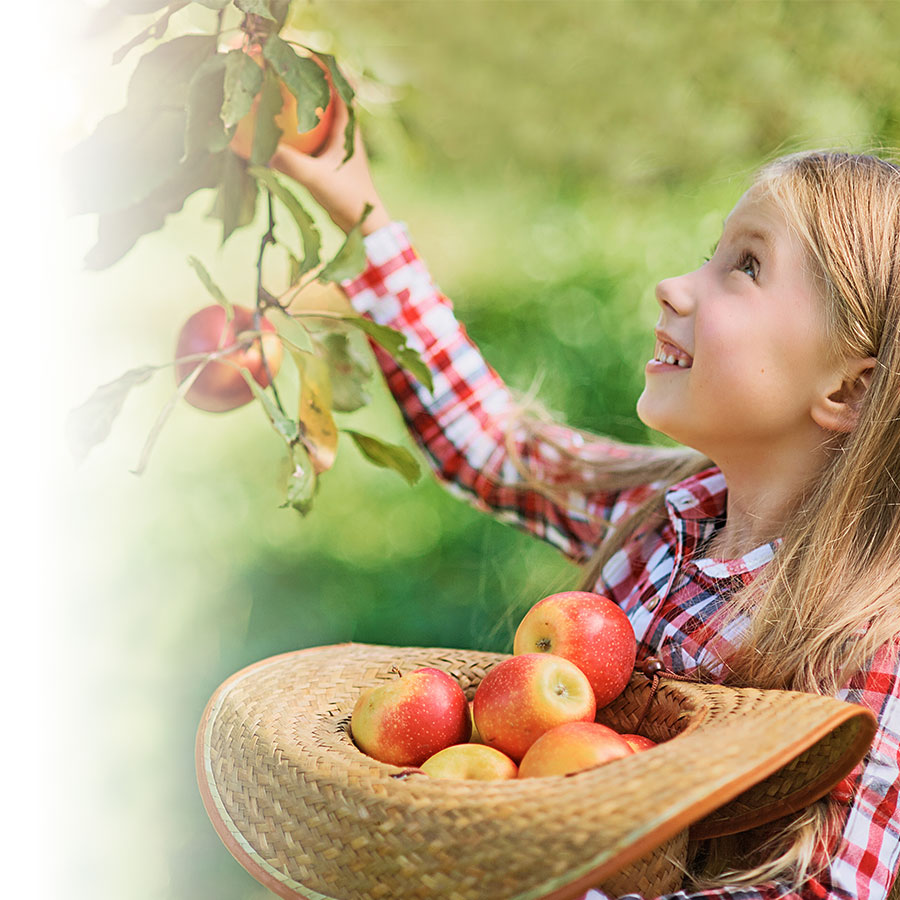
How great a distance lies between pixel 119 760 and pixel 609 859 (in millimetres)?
1176

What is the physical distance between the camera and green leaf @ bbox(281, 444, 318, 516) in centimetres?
79

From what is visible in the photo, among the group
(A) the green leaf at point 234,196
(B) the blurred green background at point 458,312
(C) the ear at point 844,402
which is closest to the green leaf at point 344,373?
(A) the green leaf at point 234,196

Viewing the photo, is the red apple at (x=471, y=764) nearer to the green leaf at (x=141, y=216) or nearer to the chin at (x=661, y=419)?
the chin at (x=661, y=419)

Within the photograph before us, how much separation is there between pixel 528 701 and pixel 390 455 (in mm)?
277

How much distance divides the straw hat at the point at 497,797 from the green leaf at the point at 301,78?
48 cm

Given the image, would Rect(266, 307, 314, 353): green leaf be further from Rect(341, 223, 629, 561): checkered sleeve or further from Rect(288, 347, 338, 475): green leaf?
Rect(341, 223, 629, 561): checkered sleeve

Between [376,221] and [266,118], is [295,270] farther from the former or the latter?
[376,221]

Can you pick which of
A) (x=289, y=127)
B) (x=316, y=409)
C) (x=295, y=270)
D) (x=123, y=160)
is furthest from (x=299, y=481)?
(x=289, y=127)

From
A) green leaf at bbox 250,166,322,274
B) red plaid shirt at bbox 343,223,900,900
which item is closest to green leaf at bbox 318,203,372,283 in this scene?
green leaf at bbox 250,166,322,274

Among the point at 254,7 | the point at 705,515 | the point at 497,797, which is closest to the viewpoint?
the point at 497,797

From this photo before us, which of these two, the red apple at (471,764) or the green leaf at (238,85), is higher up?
the green leaf at (238,85)

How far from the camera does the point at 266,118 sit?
804 mm

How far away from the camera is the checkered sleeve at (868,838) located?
0.70 metres

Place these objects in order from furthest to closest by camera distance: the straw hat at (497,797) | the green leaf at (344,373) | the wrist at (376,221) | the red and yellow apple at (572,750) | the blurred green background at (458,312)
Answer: the blurred green background at (458,312) → the wrist at (376,221) → the green leaf at (344,373) → the red and yellow apple at (572,750) → the straw hat at (497,797)
